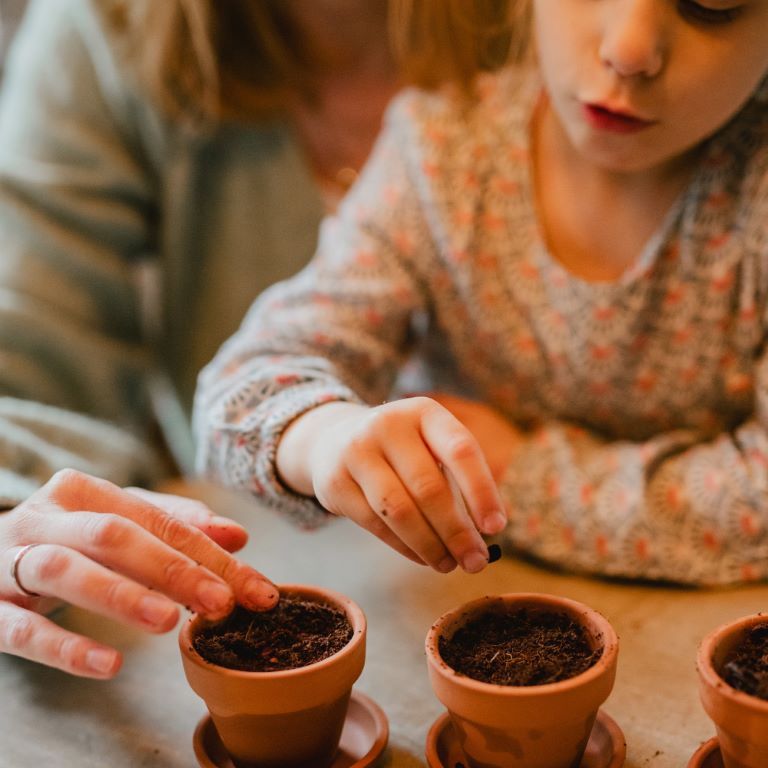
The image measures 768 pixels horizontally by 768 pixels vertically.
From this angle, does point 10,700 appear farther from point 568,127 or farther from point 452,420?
point 568,127

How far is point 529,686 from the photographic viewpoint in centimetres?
60

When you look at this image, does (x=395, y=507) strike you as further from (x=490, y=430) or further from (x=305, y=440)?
(x=490, y=430)

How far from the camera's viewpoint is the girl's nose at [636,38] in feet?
2.49

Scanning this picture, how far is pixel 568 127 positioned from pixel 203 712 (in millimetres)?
572

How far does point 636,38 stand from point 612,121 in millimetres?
87

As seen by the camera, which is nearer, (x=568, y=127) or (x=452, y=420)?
(x=452, y=420)

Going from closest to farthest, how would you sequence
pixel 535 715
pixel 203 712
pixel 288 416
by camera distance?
pixel 535 715 < pixel 203 712 < pixel 288 416

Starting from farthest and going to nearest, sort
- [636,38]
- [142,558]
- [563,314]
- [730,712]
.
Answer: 1. [563,314]
2. [636,38]
3. [142,558]
4. [730,712]

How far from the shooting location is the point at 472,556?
683mm

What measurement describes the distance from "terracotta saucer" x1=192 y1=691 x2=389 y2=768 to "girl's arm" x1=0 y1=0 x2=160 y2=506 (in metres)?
0.47

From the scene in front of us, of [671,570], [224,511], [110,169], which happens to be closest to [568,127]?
[671,570]

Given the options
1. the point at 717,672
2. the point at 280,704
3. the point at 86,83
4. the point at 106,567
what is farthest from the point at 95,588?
the point at 86,83

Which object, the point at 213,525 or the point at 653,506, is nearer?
the point at 213,525

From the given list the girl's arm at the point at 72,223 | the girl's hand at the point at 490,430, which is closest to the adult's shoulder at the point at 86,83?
the girl's arm at the point at 72,223
